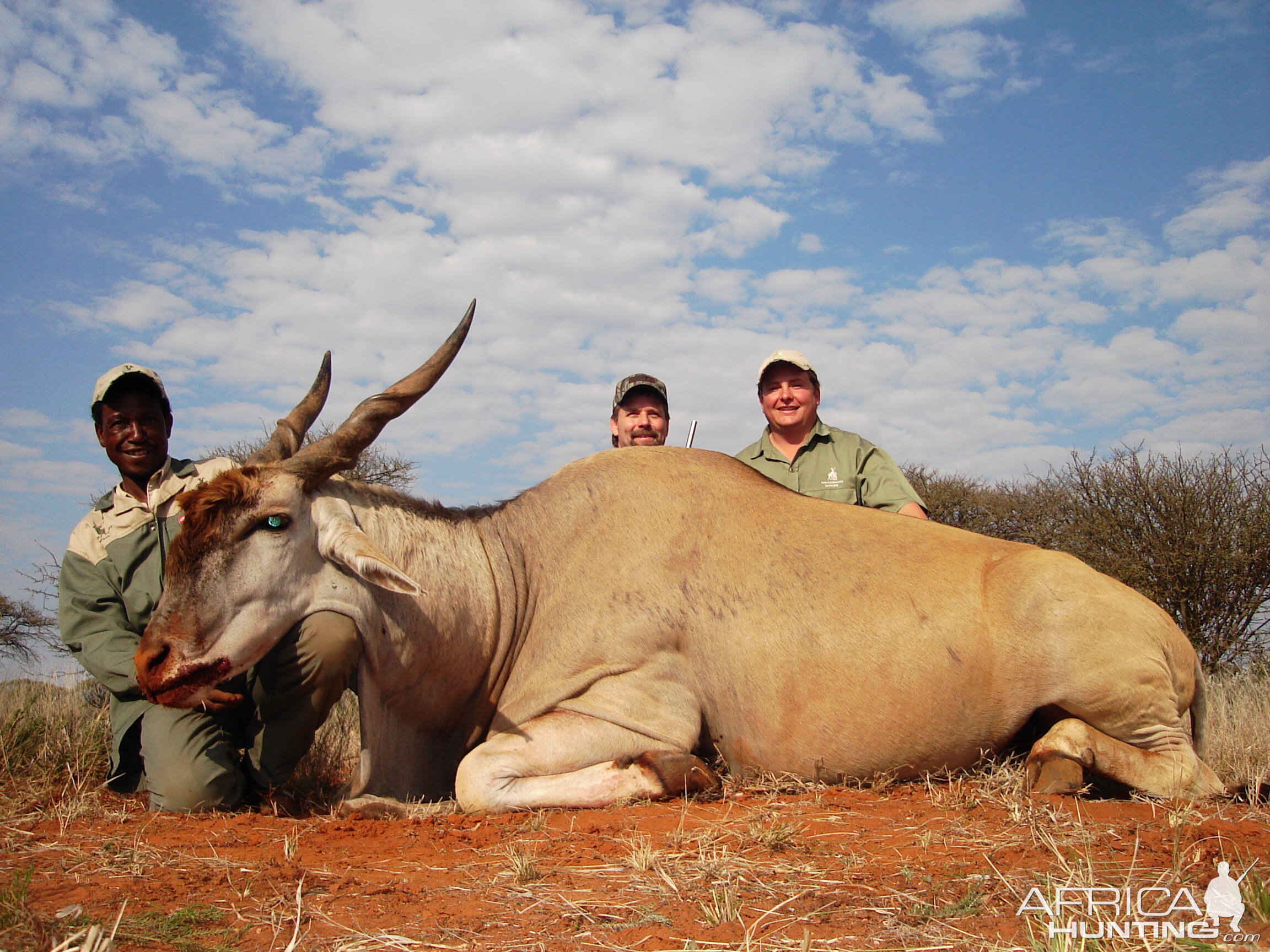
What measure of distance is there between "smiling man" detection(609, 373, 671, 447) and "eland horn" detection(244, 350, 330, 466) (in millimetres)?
3275

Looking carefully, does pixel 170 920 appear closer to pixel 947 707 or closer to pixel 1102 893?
pixel 1102 893

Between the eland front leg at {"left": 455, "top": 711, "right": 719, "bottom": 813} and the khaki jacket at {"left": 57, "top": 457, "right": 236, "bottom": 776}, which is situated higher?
the khaki jacket at {"left": 57, "top": 457, "right": 236, "bottom": 776}

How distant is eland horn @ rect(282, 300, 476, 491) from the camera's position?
14.9ft

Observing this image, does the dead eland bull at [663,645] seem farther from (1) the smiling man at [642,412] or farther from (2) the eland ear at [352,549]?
(1) the smiling man at [642,412]

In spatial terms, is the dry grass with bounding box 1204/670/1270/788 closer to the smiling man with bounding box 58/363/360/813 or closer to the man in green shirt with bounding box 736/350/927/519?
the man in green shirt with bounding box 736/350/927/519

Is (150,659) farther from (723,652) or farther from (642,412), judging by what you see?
(642,412)

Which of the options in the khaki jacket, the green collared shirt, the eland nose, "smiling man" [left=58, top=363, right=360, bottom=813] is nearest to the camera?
the eland nose

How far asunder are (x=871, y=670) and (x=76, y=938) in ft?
11.0

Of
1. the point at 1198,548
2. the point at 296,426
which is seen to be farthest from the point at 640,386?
the point at 1198,548

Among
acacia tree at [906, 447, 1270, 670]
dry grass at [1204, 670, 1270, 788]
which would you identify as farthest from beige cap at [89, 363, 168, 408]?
acacia tree at [906, 447, 1270, 670]

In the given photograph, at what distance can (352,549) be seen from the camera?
4.32 m

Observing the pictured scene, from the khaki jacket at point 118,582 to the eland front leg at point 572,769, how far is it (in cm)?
208

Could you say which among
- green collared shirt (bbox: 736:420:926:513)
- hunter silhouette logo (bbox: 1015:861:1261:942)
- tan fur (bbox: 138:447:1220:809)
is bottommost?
hunter silhouette logo (bbox: 1015:861:1261:942)

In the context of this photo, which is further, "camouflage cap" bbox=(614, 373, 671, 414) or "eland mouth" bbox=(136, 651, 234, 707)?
"camouflage cap" bbox=(614, 373, 671, 414)
